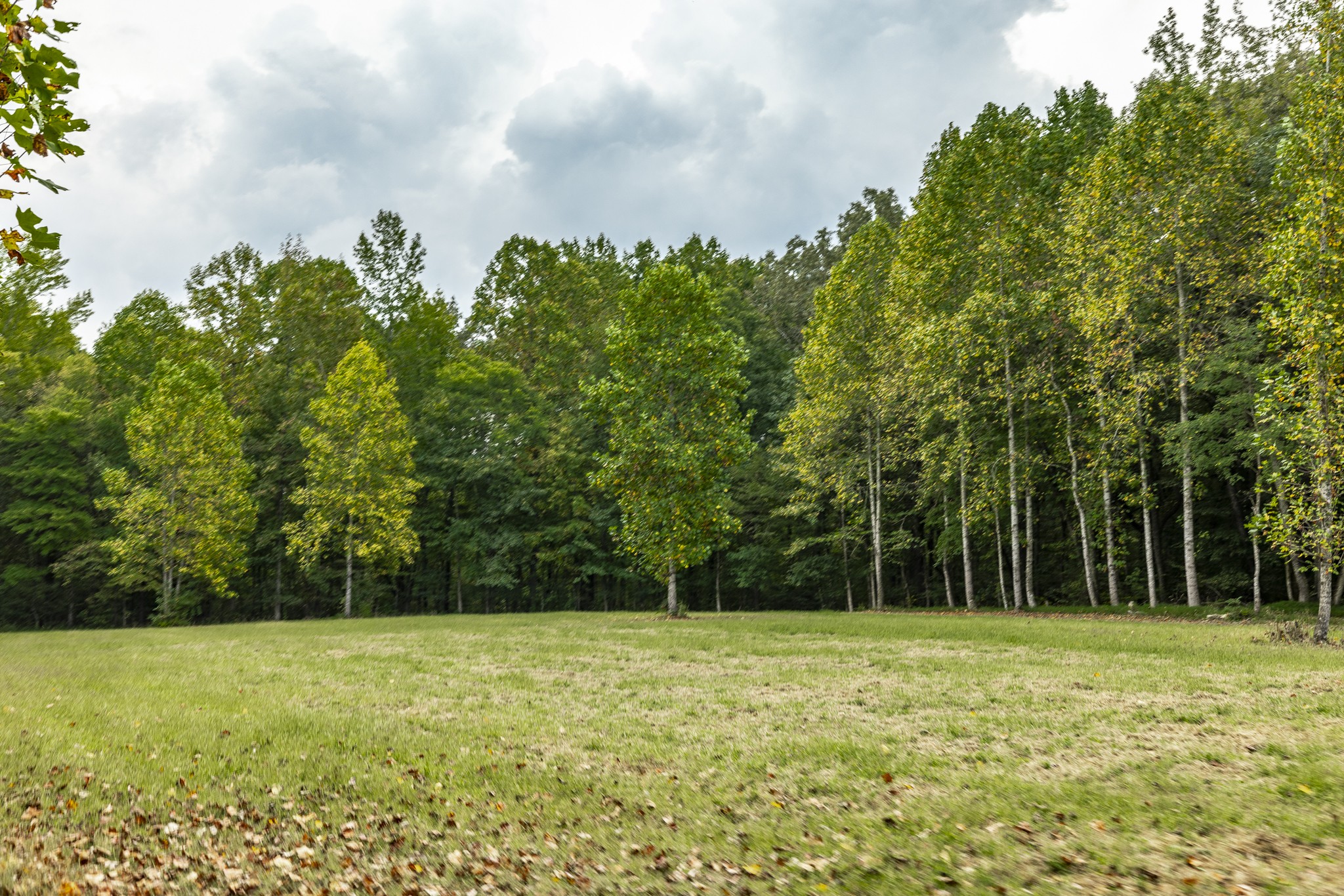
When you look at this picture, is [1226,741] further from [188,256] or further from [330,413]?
[188,256]

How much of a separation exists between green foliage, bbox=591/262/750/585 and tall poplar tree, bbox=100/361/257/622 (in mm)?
16614

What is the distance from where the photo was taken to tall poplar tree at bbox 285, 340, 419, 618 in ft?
109

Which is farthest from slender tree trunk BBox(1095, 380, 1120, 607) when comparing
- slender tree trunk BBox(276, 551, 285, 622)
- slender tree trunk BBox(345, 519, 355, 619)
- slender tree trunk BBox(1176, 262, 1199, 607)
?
slender tree trunk BBox(276, 551, 285, 622)

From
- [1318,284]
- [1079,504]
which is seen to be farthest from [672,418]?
[1318,284]

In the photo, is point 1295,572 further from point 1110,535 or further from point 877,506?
point 877,506

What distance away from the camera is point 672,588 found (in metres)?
26.2

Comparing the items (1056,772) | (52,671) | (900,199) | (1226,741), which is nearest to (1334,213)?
(1226,741)

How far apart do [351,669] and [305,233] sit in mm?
35352

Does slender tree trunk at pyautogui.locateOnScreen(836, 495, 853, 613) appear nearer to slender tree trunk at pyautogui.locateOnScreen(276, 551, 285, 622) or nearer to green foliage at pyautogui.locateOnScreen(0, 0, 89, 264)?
slender tree trunk at pyautogui.locateOnScreen(276, 551, 285, 622)

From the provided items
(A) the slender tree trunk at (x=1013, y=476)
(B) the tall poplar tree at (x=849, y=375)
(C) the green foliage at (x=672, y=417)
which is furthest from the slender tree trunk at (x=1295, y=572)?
(C) the green foliage at (x=672, y=417)

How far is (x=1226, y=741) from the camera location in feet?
22.1

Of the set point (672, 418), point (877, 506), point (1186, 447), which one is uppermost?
point (672, 418)

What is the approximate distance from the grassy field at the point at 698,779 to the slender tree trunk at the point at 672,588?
41.5ft

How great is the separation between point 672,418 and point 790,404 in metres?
14.2
